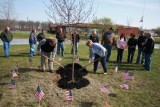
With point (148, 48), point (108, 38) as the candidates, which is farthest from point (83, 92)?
point (108, 38)

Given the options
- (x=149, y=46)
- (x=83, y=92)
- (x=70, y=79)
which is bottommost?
(x=83, y=92)

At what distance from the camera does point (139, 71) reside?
11.5 metres

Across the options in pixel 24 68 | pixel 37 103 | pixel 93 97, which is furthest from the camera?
pixel 24 68

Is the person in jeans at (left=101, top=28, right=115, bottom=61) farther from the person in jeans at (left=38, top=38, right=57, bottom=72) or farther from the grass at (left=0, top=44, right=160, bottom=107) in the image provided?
the person in jeans at (left=38, top=38, right=57, bottom=72)

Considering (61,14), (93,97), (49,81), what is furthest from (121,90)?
(61,14)

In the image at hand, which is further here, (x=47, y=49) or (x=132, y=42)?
(x=132, y=42)

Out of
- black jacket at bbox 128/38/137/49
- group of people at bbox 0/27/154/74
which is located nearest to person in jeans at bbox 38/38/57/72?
group of people at bbox 0/27/154/74

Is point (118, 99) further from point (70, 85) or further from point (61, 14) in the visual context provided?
point (61, 14)

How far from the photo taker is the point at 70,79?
8.96m

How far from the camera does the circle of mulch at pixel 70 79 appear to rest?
8.37 metres

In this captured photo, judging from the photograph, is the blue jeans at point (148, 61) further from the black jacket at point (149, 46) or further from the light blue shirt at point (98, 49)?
the light blue shirt at point (98, 49)

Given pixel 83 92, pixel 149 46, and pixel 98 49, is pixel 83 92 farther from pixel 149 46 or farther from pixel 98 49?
pixel 149 46

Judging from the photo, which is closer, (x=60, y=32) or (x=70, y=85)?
(x=70, y=85)

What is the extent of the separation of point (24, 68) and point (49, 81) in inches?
92.7
